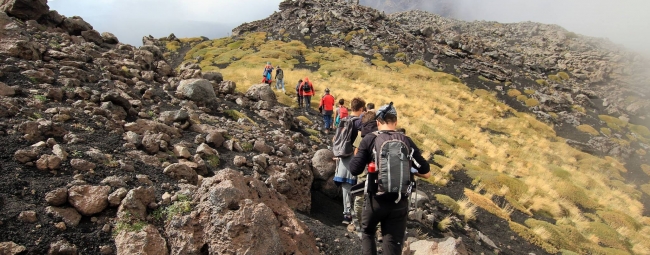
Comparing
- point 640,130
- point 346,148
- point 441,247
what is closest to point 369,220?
point 441,247

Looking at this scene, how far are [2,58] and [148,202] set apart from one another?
8074 millimetres

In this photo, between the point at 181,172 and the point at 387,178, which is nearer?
the point at 387,178

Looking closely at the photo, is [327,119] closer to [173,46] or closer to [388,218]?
[388,218]

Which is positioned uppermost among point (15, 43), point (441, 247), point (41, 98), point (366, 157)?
point (15, 43)

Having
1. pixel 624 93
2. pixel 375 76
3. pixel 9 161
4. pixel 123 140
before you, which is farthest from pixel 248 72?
pixel 624 93

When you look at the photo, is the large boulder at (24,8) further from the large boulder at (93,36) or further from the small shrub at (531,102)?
the small shrub at (531,102)

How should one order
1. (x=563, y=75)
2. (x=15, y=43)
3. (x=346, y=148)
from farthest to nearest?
(x=563, y=75), (x=15, y=43), (x=346, y=148)

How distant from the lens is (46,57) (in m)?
10.7

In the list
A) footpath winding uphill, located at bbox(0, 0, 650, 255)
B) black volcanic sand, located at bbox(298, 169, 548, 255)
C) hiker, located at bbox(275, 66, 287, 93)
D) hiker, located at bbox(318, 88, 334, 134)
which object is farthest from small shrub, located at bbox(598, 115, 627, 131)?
hiker, located at bbox(318, 88, 334, 134)

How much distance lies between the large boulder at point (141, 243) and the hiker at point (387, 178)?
3120 millimetres

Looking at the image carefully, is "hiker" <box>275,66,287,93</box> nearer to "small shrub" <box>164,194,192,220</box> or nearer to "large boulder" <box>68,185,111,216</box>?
"small shrub" <box>164,194,192,220</box>

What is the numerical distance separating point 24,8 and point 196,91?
7.93 meters

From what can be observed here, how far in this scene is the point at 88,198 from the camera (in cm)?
493

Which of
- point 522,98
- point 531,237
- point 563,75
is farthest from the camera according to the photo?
point 563,75
